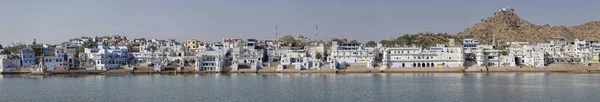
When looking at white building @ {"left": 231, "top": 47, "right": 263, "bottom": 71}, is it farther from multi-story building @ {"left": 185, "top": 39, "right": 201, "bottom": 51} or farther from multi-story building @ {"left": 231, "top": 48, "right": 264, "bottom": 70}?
multi-story building @ {"left": 185, "top": 39, "right": 201, "bottom": 51}

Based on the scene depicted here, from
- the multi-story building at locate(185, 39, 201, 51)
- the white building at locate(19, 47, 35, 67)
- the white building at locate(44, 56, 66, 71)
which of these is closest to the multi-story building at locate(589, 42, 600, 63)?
the multi-story building at locate(185, 39, 201, 51)

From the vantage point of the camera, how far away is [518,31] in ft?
299

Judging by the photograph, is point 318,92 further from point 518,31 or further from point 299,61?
point 518,31

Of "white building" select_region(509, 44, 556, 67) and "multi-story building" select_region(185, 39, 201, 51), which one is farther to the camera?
"multi-story building" select_region(185, 39, 201, 51)

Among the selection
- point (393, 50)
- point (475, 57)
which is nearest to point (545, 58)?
point (475, 57)

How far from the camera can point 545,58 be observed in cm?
5231

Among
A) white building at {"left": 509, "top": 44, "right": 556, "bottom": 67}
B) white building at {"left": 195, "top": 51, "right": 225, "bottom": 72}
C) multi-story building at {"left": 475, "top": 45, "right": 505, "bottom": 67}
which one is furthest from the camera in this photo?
white building at {"left": 195, "top": 51, "right": 225, "bottom": 72}

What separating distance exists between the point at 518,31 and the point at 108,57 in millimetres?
58938

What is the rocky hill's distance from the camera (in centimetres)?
8650

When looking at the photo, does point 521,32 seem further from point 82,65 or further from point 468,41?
point 82,65

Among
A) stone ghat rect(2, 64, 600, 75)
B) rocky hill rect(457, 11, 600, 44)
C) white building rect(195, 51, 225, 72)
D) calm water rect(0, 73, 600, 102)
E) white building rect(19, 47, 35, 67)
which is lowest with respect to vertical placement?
calm water rect(0, 73, 600, 102)

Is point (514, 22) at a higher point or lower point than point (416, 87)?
higher

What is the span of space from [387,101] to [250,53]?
3315 cm

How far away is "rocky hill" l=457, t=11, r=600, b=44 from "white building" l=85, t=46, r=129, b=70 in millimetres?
45987
